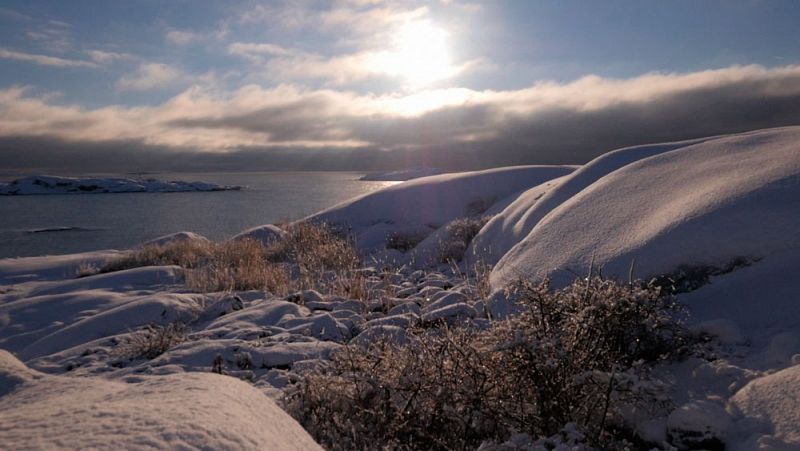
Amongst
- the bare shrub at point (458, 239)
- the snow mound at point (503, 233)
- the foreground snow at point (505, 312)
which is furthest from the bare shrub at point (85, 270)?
the snow mound at point (503, 233)

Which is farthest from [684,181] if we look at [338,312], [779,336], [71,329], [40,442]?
[71,329]

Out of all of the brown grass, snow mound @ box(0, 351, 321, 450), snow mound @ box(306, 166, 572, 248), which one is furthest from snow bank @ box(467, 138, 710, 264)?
snow mound @ box(0, 351, 321, 450)

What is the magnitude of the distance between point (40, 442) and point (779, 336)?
11.4 feet

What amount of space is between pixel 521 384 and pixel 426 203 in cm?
1128

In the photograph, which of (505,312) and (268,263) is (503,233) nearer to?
(505,312)

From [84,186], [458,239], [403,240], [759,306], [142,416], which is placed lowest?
[403,240]

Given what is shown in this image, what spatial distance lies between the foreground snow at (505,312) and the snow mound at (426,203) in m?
3.85

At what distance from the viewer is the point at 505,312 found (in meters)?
4.28

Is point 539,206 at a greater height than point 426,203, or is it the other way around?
point 539,206

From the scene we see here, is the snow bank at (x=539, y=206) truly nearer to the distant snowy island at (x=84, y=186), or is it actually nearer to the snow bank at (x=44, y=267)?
the snow bank at (x=44, y=267)

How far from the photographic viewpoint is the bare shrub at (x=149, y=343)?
434 cm

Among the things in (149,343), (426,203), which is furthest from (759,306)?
(426,203)

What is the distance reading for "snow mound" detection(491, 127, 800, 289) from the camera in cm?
344

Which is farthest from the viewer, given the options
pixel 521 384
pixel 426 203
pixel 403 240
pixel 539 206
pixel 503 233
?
pixel 426 203
